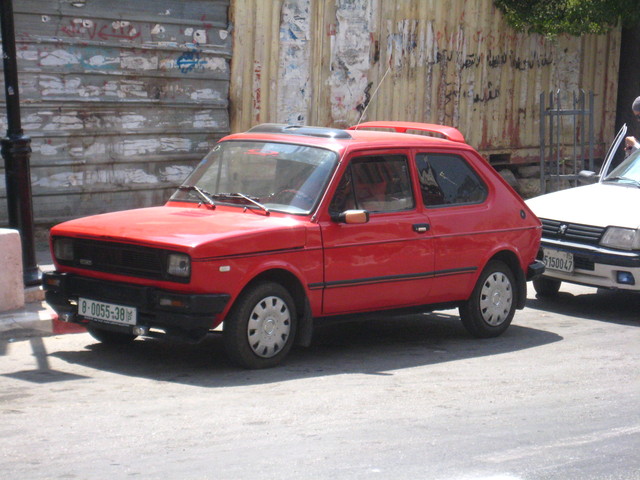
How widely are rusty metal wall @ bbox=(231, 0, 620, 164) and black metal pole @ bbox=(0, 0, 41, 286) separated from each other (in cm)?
492

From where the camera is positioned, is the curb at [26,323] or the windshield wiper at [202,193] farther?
the curb at [26,323]

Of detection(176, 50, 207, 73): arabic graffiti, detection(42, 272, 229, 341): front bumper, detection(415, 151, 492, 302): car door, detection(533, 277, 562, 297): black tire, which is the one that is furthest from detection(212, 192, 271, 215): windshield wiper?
detection(176, 50, 207, 73): arabic graffiti

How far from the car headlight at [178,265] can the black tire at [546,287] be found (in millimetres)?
5011

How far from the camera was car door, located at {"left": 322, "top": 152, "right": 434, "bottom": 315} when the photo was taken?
25.6 feet

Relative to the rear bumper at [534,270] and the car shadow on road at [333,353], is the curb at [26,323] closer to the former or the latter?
the car shadow on road at [333,353]

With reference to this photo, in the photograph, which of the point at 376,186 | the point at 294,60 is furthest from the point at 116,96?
the point at 376,186

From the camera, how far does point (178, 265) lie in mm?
7035

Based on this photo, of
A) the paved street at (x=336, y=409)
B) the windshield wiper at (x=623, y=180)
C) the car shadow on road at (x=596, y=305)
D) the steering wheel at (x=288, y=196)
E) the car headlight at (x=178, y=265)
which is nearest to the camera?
the paved street at (x=336, y=409)

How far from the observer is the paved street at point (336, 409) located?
5.46 m

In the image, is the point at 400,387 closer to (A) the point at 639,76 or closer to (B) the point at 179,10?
(B) the point at 179,10

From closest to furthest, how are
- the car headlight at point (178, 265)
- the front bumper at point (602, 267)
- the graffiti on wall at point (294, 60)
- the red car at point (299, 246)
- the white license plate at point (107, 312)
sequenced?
the car headlight at point (178, 265), the red car at point (299, 246), the white license plate at point (107, 312), the front bumper at point (602, 267), the graffiti on wall at point (294, 60)

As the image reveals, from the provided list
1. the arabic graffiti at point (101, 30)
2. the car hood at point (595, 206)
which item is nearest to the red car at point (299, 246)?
the car hood at point (595, 206)

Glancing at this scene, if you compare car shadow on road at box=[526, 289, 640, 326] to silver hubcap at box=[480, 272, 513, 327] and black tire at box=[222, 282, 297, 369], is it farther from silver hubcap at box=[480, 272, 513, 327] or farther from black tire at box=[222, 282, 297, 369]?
black tire at box=[222, 282, 297, 369]

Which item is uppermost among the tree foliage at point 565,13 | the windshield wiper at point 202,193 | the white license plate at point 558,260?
the tree foliage at point 565,13
